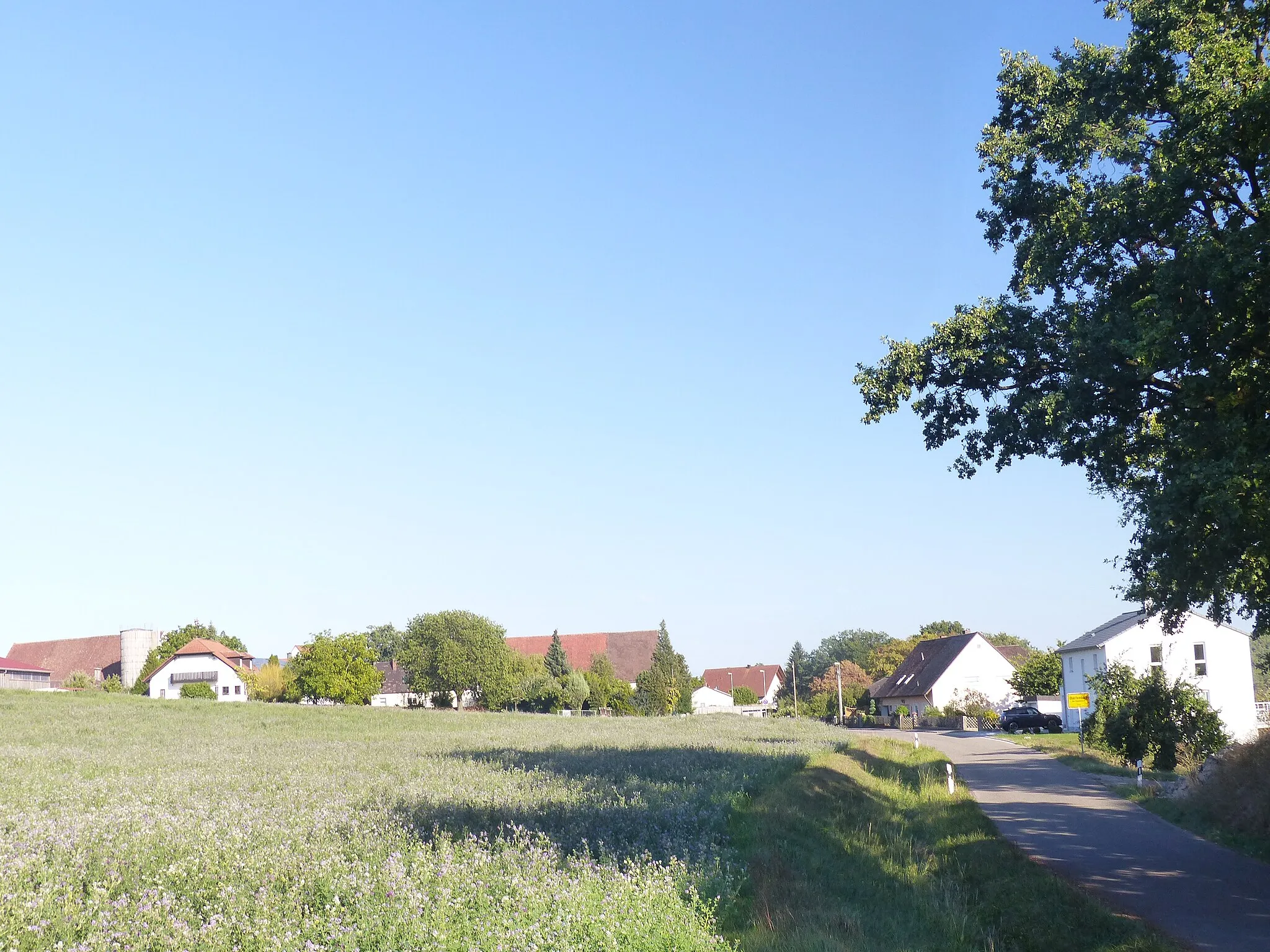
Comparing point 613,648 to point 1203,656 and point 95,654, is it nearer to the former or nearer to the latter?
point 95,654

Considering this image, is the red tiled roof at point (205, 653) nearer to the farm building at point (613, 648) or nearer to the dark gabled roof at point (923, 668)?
the farm building at point (613, 648)

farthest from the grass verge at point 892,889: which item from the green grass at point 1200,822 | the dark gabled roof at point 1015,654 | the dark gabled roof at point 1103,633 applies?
the dark gabled roof at point 1015,654

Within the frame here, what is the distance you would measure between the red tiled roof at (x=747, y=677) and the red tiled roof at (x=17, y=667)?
277 ft

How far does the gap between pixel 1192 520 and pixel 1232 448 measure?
981 mm

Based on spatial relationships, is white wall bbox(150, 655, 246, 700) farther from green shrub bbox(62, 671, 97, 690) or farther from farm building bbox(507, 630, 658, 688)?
farm building bbox(507, 630, 658, 688)

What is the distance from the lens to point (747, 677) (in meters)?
154

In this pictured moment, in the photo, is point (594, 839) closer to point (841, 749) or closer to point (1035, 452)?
point (1035, 452)

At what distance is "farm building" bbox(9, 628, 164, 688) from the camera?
12000cm

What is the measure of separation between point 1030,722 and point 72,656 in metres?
117

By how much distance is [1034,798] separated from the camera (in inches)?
1003

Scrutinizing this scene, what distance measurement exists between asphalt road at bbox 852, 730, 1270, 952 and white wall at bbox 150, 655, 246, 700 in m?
88.2

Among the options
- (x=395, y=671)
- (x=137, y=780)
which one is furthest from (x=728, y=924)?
(x=395, y=671)

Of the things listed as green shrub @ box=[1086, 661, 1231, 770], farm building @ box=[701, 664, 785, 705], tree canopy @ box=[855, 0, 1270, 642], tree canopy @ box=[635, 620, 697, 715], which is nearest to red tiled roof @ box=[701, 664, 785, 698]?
farm building @ box=[701, 664, 785, 705]

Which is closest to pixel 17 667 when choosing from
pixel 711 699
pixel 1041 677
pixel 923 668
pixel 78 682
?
pixel 78 682
